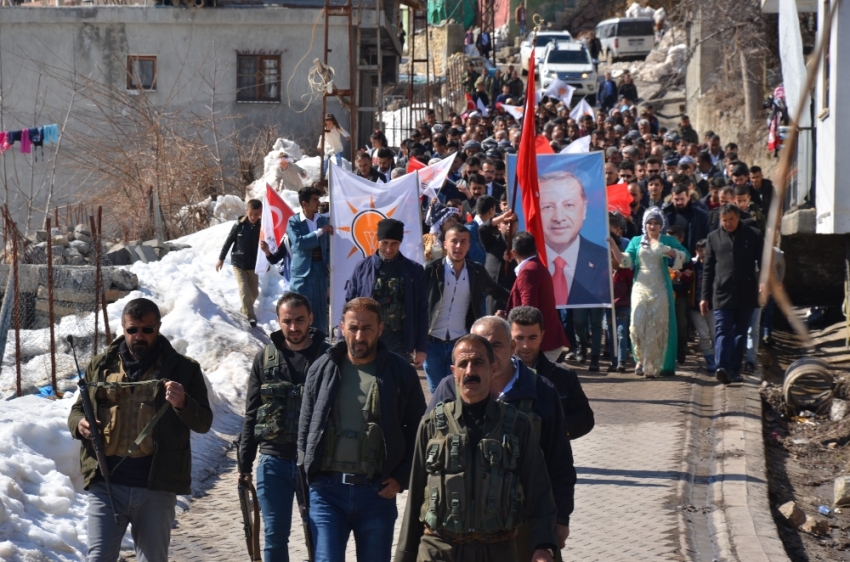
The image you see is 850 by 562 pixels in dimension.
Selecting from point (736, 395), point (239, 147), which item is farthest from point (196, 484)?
point (239, 147)

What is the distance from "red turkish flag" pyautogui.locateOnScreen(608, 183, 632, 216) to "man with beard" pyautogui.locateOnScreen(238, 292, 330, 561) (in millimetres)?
8844

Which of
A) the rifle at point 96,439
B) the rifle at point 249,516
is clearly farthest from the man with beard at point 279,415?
the rifle at point 96,439

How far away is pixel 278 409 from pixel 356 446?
2.48 ft

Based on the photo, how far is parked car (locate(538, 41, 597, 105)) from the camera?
4025 cm

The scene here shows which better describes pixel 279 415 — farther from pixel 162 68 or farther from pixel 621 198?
pixel 162 68

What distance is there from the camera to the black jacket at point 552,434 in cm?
495

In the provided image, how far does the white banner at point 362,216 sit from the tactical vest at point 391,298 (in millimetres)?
3055

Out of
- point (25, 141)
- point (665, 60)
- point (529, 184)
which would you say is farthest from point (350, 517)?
point (665, 60)

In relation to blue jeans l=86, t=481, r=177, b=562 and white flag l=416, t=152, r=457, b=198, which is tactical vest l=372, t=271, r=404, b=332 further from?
white flag l=416, t=152, r=457, b=198

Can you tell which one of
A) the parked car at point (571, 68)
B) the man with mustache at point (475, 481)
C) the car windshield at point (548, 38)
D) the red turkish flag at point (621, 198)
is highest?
the car windshield at point (548, 38)

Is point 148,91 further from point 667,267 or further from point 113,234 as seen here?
point 667,267

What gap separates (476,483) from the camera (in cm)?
443

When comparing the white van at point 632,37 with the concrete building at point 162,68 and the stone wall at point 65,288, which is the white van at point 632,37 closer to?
the concrete building at point 162,68

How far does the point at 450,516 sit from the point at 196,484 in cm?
470
